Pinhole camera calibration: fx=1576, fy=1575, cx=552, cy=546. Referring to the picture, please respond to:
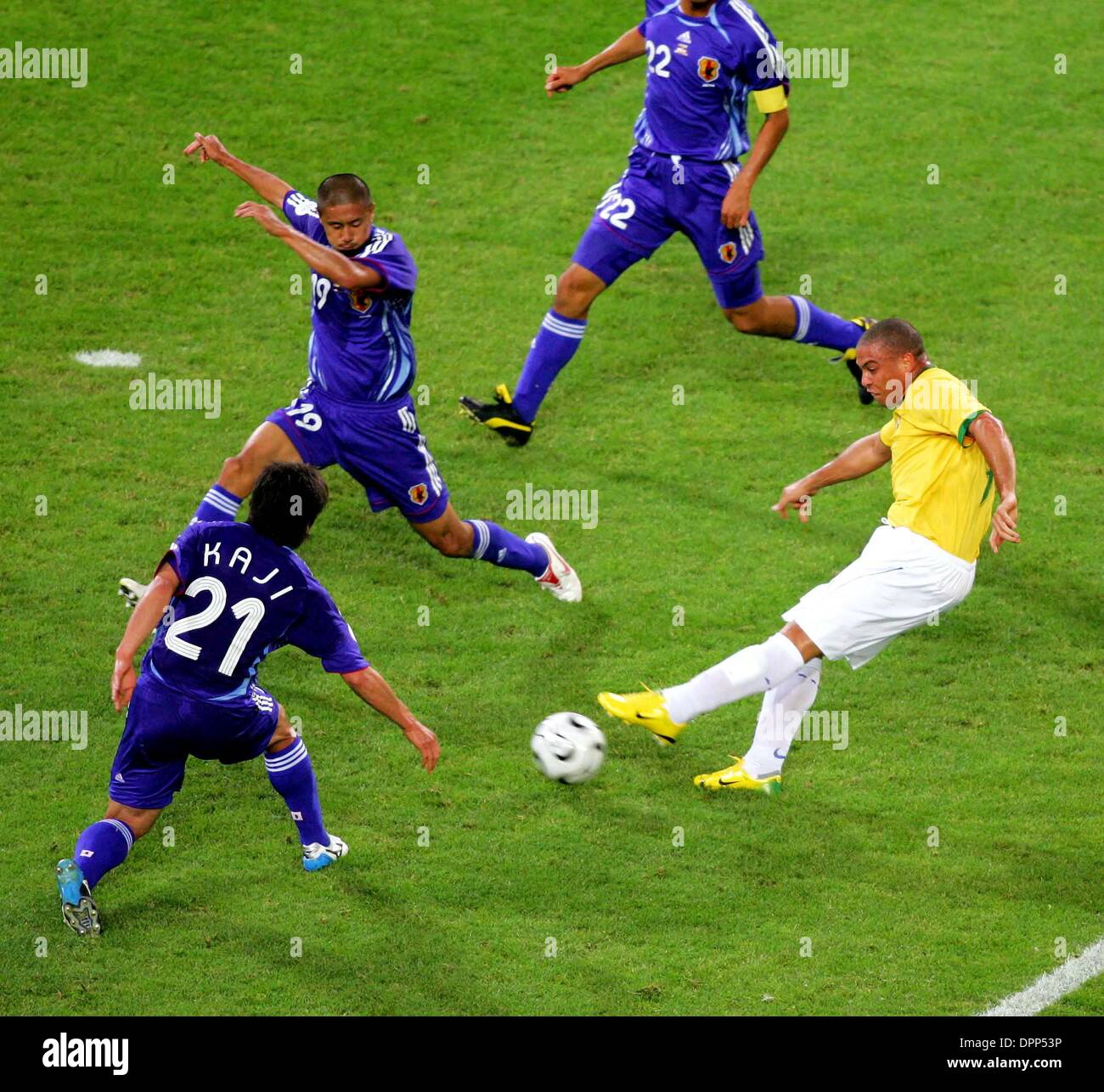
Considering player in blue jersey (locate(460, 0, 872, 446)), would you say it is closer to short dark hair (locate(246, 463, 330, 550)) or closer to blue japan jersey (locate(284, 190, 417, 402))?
blue japan jersey (locate(284, 190, 417, 402))

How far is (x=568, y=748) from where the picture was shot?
6.70m

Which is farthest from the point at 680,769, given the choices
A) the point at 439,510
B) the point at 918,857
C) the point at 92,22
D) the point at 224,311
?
the point at 92,22

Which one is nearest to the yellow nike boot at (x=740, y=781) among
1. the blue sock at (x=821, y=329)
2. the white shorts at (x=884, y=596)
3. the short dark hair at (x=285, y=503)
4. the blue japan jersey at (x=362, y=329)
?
the white shorts at (x=884, y=596)

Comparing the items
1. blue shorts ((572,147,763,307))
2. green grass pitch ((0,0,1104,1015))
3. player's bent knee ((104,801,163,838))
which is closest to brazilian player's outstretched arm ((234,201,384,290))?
green grass pitch ((0,0,1104,1015))

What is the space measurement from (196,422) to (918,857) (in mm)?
5373

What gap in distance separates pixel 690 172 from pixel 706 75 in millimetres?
546

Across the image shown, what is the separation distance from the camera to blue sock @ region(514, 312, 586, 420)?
375 inches

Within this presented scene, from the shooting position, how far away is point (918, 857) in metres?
6.65

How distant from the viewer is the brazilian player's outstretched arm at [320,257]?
6.74 meters

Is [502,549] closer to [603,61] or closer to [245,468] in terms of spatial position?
[245,468]

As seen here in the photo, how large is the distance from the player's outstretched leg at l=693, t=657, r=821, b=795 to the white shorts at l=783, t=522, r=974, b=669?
12.2 inches

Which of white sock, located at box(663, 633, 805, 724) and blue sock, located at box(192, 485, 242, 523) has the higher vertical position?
blue sock, located at box(192, 485, 242, 523)

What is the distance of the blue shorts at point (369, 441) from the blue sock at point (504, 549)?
38cm

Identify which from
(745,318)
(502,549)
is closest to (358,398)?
(502,549)
